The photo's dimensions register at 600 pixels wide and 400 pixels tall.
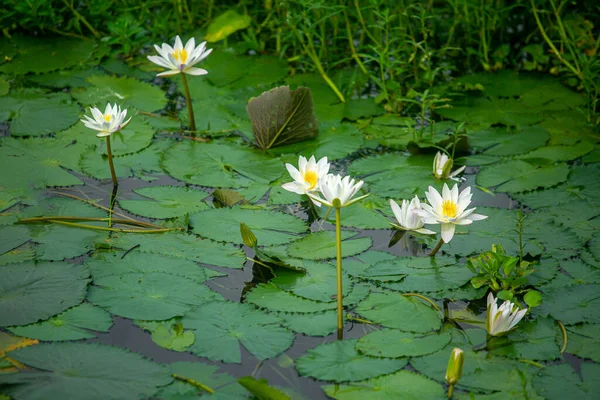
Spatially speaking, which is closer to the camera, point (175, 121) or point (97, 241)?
point (97, 241)

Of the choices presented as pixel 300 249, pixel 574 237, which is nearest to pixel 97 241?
pixel 300 249

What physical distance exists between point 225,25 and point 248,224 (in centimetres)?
208

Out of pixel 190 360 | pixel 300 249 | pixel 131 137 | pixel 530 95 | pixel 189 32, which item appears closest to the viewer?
pixel 190 360

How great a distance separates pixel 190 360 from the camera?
2051mm

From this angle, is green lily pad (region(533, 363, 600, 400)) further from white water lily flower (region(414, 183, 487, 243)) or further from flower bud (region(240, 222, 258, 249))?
flower bud (region(240, 222, 258, 249))

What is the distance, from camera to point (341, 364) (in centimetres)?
204

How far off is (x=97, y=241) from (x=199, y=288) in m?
0.53

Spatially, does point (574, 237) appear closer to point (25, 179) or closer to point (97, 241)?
point (97, 241)

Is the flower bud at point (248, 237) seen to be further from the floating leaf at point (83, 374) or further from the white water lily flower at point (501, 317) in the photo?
the white water lily flower at point (501, 317)

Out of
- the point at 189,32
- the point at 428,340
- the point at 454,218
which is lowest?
the point at 428,340

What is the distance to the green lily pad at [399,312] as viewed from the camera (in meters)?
2.21

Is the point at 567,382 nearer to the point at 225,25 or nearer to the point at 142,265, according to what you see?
the point at 142,265

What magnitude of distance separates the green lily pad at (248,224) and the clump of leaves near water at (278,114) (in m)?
0.66

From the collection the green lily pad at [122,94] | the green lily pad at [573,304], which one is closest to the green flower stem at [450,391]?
the green lily pad at [573,304]
